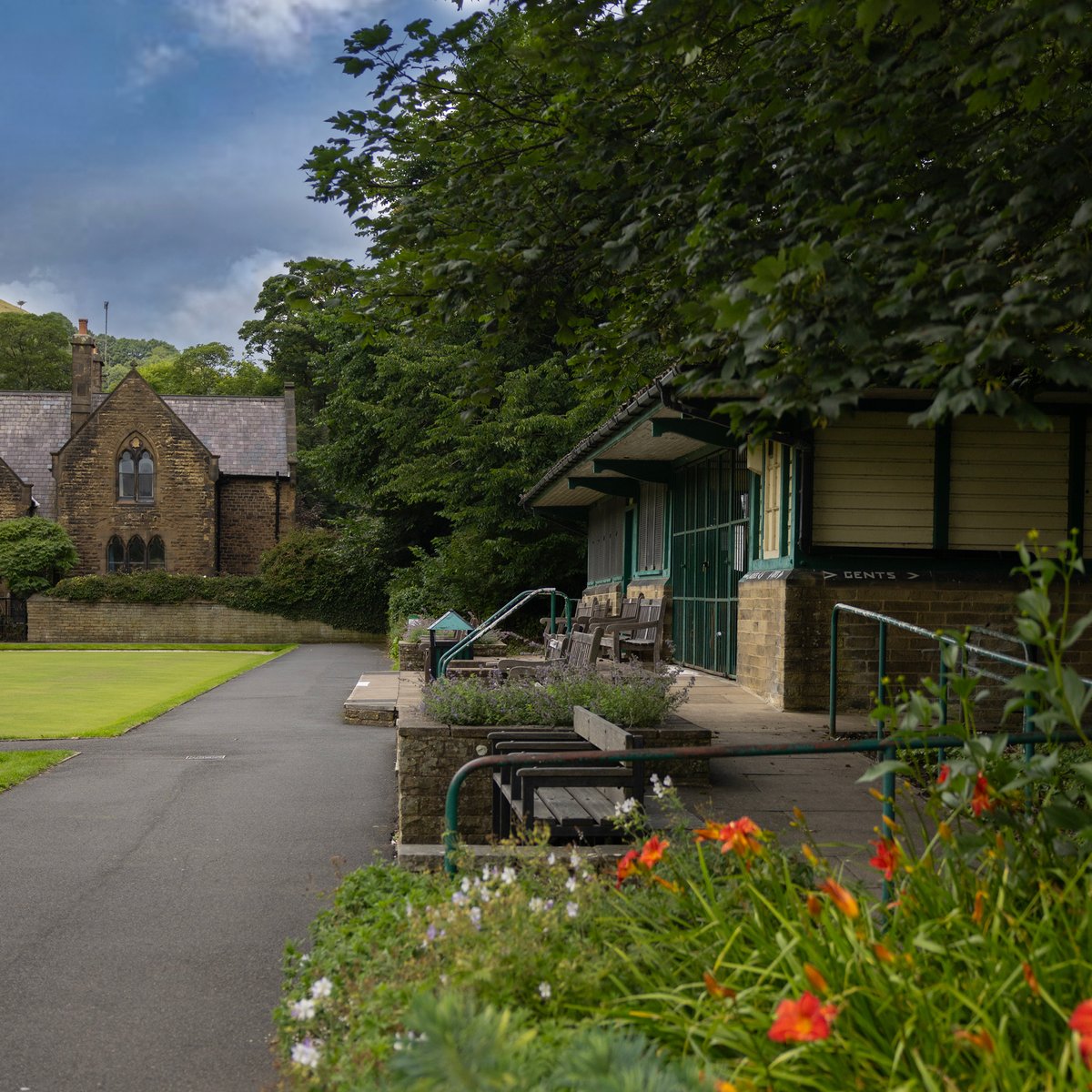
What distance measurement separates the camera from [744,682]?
12.0m

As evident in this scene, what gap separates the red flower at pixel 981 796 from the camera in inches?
132

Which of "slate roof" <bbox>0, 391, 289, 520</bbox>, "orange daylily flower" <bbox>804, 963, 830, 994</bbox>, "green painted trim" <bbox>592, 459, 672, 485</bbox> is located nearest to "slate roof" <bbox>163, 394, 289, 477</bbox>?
"slate roof" <bbox>0, 391, 289, 520</bbox>

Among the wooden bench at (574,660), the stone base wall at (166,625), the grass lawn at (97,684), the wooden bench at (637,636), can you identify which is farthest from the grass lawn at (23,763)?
the stone base wall at (166,625)

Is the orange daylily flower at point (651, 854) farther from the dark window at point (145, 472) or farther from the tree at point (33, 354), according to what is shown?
the tree at point (33, 354)

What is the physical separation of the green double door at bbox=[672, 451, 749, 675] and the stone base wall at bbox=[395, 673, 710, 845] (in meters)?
5.69

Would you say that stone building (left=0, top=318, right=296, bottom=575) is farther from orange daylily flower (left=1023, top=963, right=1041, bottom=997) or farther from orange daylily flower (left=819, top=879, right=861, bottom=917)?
orange daylily flower (left=1023, top=963, right=1041, bottom=997)

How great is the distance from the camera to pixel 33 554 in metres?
45.7

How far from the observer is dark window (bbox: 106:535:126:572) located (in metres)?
49.8

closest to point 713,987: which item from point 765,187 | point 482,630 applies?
point 765,187

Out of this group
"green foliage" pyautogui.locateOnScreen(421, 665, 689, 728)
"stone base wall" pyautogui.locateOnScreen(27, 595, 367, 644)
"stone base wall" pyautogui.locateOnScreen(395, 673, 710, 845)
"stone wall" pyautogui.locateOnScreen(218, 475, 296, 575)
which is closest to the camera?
"stone base wall" pyautogui.locateOnScreen(395, 673, 710, 845)

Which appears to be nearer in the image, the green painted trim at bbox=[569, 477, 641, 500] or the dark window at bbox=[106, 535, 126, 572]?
the green painted trim at bbox=[569, 477, 641, 500]

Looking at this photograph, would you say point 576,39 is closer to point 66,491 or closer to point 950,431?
point 950,431

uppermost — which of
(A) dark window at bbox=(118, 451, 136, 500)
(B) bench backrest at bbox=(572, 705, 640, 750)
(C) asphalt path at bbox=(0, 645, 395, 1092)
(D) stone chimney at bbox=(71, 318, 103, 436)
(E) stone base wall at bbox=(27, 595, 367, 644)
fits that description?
(D) stone chimney at bbox=(71, 318, 103, 436)

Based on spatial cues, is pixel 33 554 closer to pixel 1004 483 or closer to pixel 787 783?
pixel 1004 483
